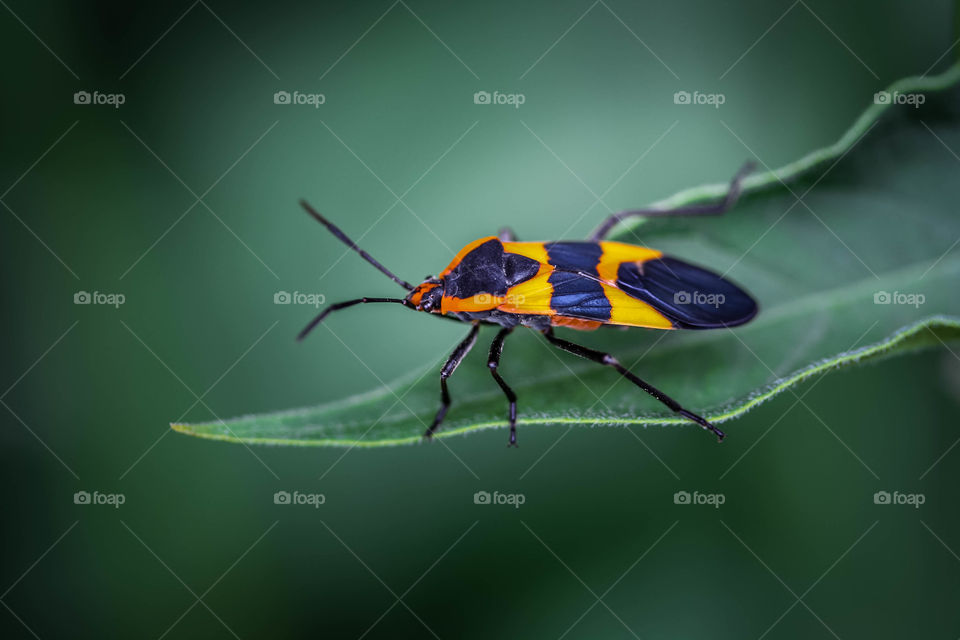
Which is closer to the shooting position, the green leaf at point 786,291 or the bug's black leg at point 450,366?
the green leaf at point 786,291

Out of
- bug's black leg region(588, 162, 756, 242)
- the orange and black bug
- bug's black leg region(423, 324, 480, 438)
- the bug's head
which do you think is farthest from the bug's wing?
the bug's head

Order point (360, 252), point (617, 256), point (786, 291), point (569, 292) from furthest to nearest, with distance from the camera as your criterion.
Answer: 1. point (360, 252)
2. point (617, 256)
3. point (569, 292)
4. point (786, 291)

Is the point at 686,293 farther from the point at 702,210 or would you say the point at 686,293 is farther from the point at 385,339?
the point at 385,339

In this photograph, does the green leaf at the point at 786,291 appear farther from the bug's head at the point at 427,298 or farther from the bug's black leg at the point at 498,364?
the bug's head at the point at 427,298

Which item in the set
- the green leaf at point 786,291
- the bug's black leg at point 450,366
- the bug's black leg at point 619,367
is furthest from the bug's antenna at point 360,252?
the bug's black leg at point 619,367

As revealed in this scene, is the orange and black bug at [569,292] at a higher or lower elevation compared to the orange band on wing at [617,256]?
lower

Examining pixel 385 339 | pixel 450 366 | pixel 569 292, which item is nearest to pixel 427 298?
pixel 450 366

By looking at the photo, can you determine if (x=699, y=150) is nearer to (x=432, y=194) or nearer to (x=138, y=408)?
(x=432, y=194)
